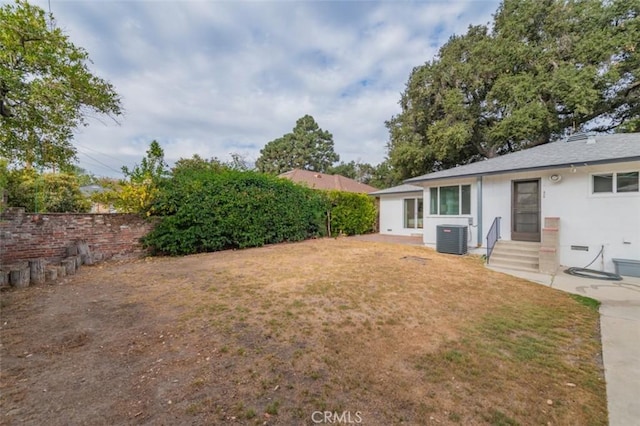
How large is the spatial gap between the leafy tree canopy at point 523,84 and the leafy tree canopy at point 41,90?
1629cm

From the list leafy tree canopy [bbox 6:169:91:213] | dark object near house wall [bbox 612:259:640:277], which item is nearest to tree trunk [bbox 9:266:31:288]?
leafy tree canopy [bbox 6:169:91:213]

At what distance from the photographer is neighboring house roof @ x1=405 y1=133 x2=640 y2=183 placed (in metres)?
6.62

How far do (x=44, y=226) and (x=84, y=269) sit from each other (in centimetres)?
163

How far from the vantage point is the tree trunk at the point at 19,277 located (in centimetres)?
498

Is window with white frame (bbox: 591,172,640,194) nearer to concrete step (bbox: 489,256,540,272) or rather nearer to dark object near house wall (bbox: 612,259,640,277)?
dark object near house wall (bbox: 612,259,640,277)

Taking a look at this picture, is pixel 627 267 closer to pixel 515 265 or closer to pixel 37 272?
pixel 515 265

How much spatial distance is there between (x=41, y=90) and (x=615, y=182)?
1451 centimetres

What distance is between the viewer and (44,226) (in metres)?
6.83

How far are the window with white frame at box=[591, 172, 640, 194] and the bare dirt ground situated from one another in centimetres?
408

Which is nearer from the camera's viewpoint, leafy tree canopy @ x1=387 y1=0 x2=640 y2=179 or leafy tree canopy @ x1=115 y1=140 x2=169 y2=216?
leafy tree canopy @ x1=115 y1=140 x2=169 y2=216

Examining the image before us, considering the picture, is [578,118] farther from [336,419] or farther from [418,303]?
[336,419]

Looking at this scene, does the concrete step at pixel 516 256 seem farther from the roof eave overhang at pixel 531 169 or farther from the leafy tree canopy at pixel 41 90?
the leafy tree canopy at pixel 41 90

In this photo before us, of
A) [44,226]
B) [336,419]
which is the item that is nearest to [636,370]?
[336,419]

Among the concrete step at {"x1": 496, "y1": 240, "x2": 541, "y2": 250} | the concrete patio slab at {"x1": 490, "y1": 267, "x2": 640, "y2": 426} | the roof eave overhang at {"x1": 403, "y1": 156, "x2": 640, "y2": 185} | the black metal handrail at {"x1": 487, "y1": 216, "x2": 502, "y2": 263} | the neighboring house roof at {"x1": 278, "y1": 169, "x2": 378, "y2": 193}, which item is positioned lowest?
the concrete patio slab at {"x1": 490, "y1": 267, "x2": 640, "y2": 426}
